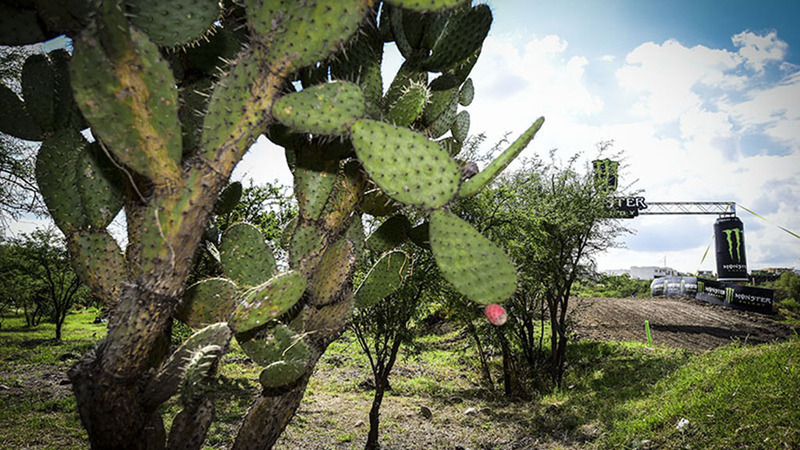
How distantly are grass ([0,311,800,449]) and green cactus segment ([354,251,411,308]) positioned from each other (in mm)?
3993

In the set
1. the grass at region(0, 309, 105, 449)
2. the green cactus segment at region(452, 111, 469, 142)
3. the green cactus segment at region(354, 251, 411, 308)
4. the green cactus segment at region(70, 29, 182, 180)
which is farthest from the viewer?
the grass at region(0, 309, 105, 449)

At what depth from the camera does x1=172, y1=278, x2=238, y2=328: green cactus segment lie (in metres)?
1.62

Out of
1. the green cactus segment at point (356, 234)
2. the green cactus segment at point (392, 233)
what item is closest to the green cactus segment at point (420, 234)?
the green cactus segment at point (392, 233)

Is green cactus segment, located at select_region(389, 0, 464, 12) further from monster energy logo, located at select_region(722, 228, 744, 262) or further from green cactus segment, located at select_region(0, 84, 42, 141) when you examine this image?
monster energy logo, located at select_region(722, 228, 744, 262)

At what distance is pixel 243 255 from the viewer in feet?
5.96

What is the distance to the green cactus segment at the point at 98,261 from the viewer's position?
1295 mm

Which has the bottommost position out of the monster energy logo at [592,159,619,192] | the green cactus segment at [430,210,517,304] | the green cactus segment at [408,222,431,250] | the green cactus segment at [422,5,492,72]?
the green cactus segment at [430,210,517,304]

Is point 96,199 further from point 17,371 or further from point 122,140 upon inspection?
point 17,371

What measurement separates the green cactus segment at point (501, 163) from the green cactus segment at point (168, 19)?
1.03m

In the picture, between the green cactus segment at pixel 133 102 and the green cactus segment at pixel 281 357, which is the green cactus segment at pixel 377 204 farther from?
the green cactus segment at pixel 133 102

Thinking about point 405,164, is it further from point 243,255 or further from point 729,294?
point 729,294

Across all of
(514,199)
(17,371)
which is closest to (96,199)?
(514,199)

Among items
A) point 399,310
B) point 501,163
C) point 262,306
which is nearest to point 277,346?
point 262,306

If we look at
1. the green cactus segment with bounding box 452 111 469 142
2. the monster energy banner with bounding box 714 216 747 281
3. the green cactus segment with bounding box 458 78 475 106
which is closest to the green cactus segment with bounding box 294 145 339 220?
the green cactus segment with bounding box 452 111 469 142
